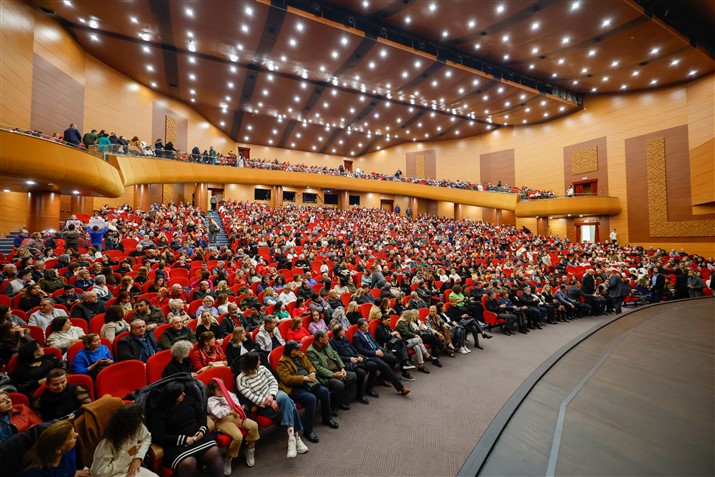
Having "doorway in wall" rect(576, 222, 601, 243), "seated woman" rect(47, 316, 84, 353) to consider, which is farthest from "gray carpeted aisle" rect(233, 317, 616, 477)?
"doorway in wall" rect(576, 222, 601, 243)

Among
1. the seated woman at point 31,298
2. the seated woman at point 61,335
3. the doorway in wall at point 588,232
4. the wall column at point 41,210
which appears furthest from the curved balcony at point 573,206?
the wall column at point 41,210

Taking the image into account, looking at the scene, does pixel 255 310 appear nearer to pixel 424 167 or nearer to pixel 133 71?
pixel 133 71

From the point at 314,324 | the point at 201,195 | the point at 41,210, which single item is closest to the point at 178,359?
the point at 314,324

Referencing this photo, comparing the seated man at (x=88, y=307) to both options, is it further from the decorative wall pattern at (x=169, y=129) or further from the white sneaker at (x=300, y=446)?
the decorative wall pattern at (x=169, y=129)

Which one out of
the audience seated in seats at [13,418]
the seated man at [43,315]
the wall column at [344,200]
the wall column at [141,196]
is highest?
the wall column at [344,200]

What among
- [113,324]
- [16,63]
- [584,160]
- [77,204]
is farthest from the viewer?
[584,160]

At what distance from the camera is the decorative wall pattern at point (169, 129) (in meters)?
16.9

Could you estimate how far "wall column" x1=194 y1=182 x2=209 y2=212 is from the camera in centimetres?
1642

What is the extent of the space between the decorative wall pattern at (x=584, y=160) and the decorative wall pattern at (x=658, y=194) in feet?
7.45

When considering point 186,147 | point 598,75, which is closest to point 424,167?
point 598,75

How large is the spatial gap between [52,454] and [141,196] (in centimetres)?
1450

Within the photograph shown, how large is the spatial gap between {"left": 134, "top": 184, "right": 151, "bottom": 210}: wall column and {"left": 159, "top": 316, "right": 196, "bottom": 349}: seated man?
1272 cm

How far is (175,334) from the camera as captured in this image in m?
3.38

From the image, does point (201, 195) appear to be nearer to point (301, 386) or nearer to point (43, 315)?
point (43, 315)
